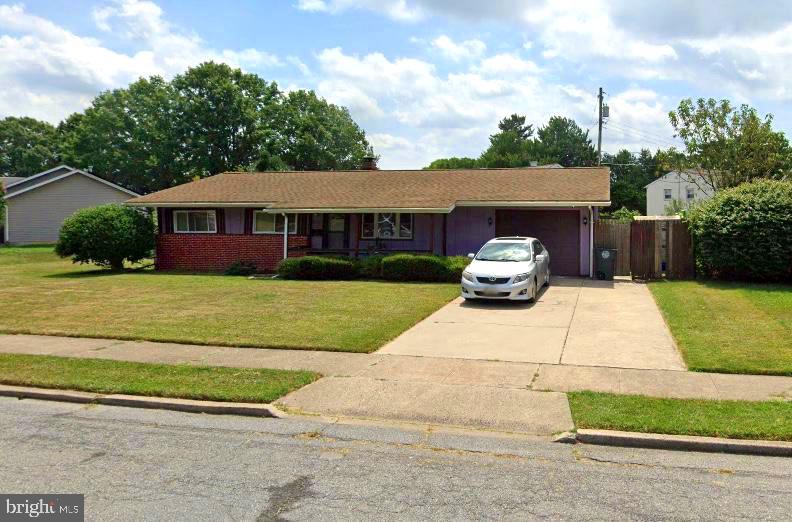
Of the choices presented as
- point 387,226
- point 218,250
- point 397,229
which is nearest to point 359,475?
point 397,229

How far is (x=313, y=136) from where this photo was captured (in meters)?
53.4

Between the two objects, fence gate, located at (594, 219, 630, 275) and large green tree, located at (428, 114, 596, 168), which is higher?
large green tree, located at (428, 114, 596, 168)

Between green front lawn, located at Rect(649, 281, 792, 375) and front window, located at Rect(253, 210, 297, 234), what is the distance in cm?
1353

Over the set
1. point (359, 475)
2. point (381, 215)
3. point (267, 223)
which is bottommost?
point (359, 475)

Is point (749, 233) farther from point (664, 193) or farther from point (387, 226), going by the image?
point (664, 193)

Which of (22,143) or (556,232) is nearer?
Answer: (556,232)

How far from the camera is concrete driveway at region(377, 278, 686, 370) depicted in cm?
927

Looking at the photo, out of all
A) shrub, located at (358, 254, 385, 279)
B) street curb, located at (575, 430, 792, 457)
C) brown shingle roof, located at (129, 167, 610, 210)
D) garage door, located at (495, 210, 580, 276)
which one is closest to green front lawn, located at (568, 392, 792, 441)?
street curb, located at (575, 430, 792, 457)

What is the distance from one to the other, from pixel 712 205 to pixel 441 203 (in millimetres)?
7978

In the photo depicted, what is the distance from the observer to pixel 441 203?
20.9 meters

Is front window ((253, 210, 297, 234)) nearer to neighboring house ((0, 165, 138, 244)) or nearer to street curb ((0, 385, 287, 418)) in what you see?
street curb ((0, 385, 287, 418))

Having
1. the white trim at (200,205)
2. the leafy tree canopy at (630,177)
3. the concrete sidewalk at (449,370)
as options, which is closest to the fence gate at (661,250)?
the concrete sidewalk at (449,370)

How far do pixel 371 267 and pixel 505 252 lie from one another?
5.47 meters

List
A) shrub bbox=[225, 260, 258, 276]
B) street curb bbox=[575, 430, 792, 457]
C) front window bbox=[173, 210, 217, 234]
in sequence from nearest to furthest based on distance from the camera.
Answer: street curb bbox=[575, 430, 792, 457], shrub bbox=[225, 260, 258, 276], front window bbox=[173, 210, 217, 234]
